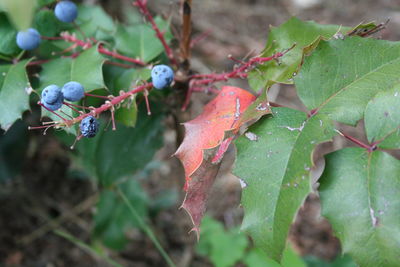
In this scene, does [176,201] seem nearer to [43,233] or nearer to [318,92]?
[43,233]

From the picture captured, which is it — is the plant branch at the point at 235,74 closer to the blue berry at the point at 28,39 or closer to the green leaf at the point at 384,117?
the green leaf at the point at 384,117

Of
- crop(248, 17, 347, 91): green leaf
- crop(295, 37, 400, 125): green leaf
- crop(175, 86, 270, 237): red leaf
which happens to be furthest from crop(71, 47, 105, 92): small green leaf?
crop(295, 37, 400, 125): green leaf

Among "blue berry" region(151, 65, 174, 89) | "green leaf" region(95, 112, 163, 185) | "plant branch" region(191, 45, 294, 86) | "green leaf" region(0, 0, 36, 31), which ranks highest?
"green leaf" region(0, 0, 36, 31)

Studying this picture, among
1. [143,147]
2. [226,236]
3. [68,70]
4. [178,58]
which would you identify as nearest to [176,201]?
[226,236]

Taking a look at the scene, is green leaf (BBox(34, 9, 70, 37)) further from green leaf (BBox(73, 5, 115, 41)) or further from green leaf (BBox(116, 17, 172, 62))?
green leaf (BBox(116, 17, 172, 62))

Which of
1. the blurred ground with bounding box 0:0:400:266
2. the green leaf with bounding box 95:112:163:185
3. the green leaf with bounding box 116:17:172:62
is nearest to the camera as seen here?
the green leaf with bounding box 116:17:172:62
